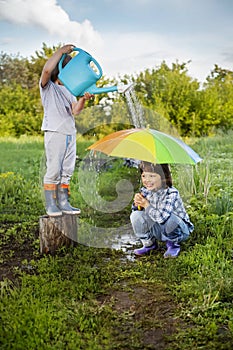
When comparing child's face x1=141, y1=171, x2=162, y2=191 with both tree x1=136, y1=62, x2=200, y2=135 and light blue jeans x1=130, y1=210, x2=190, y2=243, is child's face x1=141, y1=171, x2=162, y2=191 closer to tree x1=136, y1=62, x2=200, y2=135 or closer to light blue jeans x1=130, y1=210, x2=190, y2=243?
light blue jeans x1=130, y1=210, x2=190, y2=243

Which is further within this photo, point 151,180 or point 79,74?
point 151,180

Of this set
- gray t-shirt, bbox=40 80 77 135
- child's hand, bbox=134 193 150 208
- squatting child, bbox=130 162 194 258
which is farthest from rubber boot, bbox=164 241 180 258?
gray t-shirt, bbox=40 80 77 135

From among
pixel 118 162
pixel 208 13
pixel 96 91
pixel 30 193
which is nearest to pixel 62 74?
pixel 96 91

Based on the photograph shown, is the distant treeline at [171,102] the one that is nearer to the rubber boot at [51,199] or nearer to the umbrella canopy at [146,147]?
the umbrella canopy at [146,147]

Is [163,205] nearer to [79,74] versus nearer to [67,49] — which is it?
[79,74]

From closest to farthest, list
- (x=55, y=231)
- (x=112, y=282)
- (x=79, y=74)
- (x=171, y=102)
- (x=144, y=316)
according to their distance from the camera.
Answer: (x=144, y=316), (x=112, y=282), (x=79, y=74), (x=55, y=231), (x=171, y=102)

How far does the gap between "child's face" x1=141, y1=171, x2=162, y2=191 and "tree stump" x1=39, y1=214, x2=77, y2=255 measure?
0.64 metres

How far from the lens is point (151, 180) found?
4234 mm

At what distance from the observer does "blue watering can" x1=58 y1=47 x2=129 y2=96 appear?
395 centimetres

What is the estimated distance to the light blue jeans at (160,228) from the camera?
4191 mm

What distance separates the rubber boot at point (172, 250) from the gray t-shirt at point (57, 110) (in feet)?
3.92

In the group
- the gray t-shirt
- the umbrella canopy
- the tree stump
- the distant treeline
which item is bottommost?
the tree stump

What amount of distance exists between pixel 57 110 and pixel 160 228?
1239mm

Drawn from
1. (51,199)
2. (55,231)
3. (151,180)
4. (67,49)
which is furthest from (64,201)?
(67,49)
